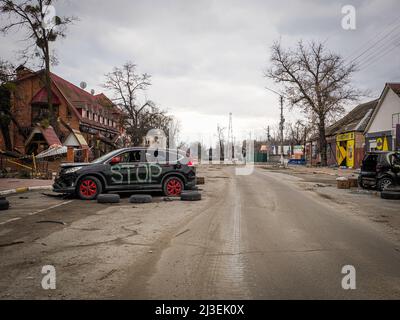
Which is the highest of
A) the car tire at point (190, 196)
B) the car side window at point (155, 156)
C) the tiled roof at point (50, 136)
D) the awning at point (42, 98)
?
the awning at point (42, 98)

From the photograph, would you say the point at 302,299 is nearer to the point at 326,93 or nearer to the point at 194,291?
the point at 194,291

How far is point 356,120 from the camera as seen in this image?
40.0 m

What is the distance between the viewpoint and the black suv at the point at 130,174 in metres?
11.2

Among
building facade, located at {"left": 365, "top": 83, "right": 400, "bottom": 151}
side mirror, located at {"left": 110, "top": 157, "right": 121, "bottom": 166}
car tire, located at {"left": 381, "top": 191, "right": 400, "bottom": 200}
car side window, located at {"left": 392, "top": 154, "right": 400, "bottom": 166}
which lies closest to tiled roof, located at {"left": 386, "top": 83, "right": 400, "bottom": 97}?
building facade, located at {"left": 365, "top": 83, "right": 400, "bottom": 151}

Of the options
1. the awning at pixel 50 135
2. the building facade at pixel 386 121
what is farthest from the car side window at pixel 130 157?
the building facade at pixel 386 121

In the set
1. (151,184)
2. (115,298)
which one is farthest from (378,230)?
(151,184)

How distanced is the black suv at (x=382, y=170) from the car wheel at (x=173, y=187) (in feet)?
28.7

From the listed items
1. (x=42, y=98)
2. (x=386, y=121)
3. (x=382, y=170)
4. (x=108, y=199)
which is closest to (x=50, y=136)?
(x=42, y=98)

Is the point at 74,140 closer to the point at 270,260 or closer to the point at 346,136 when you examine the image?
the point at 346,136

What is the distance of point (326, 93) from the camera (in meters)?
38.8

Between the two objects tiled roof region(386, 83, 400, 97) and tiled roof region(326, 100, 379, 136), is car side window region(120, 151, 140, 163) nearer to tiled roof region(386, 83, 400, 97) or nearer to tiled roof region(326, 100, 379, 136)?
tiled roof region(386, 83, 400, 97)

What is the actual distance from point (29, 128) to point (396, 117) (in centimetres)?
3761

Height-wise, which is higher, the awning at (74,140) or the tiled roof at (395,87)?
the tiled roof at (395,87)

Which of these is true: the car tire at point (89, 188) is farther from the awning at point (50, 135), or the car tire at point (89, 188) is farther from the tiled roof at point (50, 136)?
the awning at point (50, 135)
